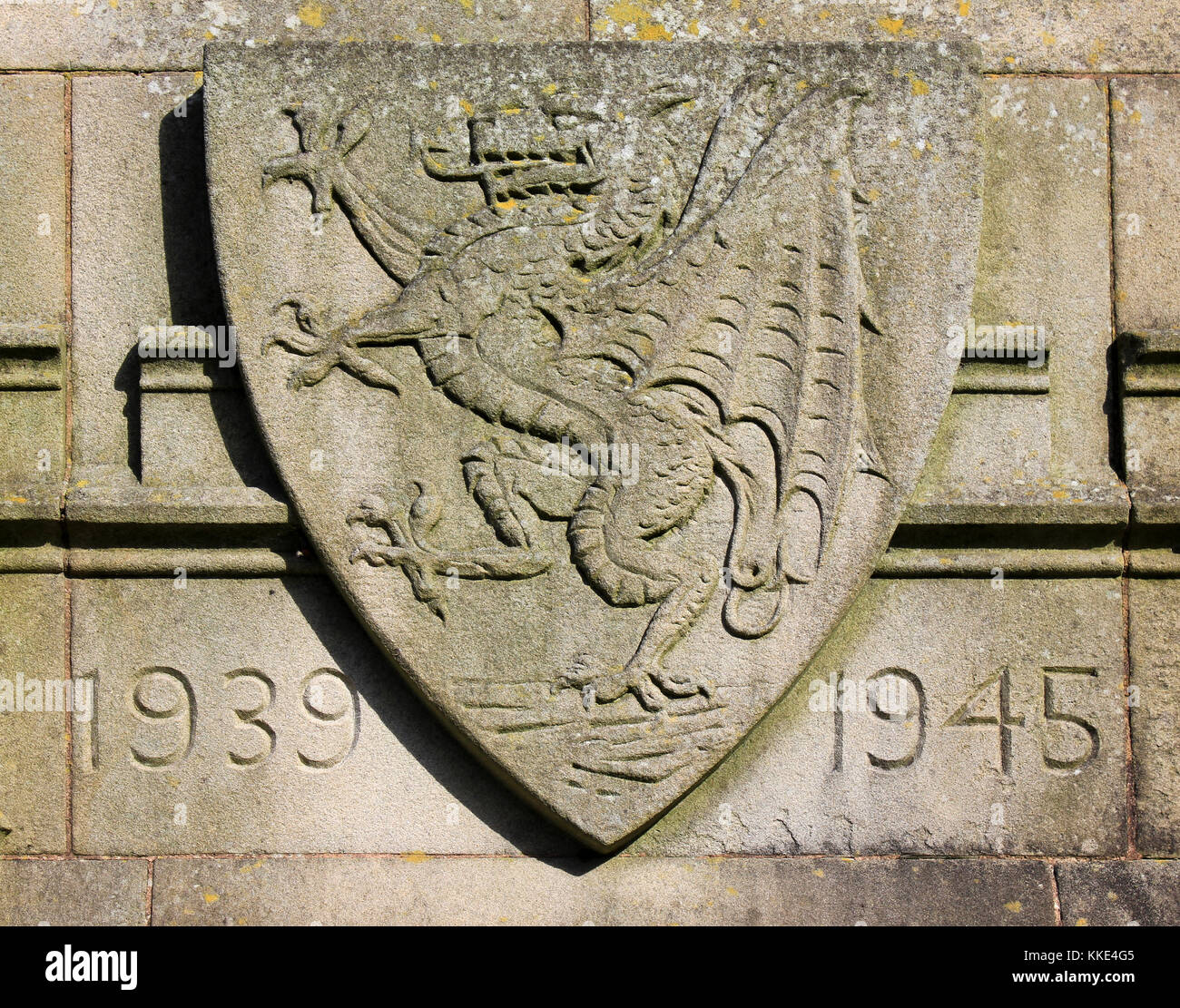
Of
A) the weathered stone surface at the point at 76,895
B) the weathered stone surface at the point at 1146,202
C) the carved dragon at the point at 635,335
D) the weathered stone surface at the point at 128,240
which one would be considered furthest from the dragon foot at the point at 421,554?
the weathered stone surface at the point at 1146,202

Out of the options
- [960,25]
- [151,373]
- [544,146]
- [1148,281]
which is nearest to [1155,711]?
[1148,281]

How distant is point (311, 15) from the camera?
3.71m

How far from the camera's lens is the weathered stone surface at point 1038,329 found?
11.7 ft

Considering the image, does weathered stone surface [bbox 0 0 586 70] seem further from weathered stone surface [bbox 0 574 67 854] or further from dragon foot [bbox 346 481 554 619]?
weathered stone surface [bbox 0 574 67 854]

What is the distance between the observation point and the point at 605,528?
3.38m

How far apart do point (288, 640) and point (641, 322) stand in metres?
1.21

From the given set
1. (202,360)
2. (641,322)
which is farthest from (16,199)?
(641,322)

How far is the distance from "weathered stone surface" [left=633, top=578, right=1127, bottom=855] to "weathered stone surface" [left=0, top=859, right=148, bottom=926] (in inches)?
49.8

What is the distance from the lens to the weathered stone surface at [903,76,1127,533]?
3.57 m

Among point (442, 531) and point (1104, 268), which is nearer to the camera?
point (442, 531)

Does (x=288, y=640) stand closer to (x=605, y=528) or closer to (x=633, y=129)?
(x=605, y=528)

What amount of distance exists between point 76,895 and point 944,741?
87.3 inches

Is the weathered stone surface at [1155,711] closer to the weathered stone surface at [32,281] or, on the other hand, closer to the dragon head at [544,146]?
the dragon head at [544,146]

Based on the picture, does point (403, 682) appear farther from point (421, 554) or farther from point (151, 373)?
point (151, 373)
